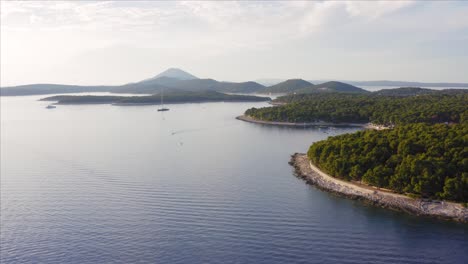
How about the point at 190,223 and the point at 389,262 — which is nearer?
the point at 389,262

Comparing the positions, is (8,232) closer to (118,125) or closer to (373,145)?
(373,145)

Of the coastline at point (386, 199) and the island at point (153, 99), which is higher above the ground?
the island at point (153, 99)

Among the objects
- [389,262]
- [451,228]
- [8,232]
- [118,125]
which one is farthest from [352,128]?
[8,232]

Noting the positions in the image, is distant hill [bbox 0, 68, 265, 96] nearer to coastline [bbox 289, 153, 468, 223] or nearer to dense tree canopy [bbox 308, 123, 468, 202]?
dense tree canopy [bbox 308, 123, 468, 202]

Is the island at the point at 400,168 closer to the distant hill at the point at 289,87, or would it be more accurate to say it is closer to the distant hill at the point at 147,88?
the distant hill at the point at 289,87

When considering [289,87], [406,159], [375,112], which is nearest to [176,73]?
[289,87]

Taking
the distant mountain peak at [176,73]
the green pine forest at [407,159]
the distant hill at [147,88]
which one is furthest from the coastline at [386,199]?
the distant mountain peak at [176,73]
